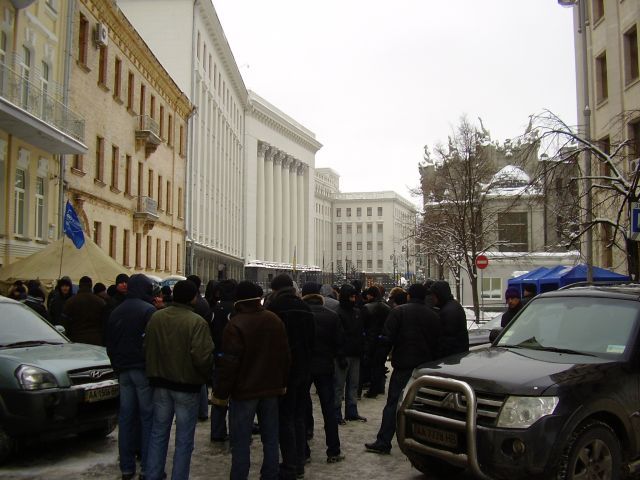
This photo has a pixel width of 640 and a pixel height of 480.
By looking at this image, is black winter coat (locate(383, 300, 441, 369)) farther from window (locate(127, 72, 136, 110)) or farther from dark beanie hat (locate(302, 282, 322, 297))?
window (locate(127, 72, 136, 110))

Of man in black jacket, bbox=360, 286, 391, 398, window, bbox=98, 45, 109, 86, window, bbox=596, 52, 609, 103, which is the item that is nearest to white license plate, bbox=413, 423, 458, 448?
man in black jacket, bbox=360, 286, 391, 398

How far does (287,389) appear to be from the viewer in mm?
6020

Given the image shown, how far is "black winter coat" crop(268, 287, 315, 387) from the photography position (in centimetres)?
603

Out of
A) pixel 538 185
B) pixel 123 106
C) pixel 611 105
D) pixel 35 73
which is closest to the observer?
pixel 538 185

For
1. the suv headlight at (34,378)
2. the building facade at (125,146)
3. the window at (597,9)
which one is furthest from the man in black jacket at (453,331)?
the window at (597,9)

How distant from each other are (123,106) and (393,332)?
22.7 m

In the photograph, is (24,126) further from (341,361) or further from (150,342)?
(150,342)

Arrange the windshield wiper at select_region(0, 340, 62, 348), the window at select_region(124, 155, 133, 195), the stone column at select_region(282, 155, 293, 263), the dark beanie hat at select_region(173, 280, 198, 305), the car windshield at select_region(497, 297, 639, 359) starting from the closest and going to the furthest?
the dark beanie hat at select_region(173, 280, 198, 305) → the car windshield at select_region(497, 297, 639, 359) → the windshield wiper at select_region(0, 340, 62, 348) → the window at select_region(124, 155, 133, 195) → the stone column at select_region(282, 155, 293, 263)

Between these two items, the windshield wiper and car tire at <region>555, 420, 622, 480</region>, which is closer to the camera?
car tire at <region>555, 420, 622, 480</region>

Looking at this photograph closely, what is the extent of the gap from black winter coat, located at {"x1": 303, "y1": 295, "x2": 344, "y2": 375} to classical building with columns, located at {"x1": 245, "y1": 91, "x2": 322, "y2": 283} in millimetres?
58583

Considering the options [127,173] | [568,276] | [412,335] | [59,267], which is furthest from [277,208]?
[412,335]

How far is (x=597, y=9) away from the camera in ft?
87.4

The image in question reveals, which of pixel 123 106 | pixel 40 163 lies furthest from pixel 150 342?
pixel 123 106

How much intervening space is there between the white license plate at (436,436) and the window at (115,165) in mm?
22672
